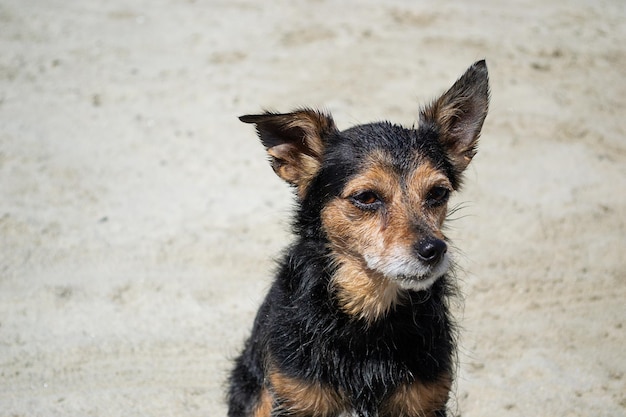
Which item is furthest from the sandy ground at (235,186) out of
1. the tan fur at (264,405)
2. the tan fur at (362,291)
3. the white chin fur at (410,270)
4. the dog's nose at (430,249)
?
the dog's nose at (430,249)

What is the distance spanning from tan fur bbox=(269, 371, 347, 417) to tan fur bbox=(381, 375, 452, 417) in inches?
12.1

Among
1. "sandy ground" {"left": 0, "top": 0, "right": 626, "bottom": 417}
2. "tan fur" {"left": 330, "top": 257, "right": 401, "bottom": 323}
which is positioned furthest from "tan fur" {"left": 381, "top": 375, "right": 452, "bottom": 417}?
"sandy ground" {"left": 0, "top": 0, "right": 626, "bottom": 417}

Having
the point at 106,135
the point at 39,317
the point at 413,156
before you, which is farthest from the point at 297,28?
the point at 413,156

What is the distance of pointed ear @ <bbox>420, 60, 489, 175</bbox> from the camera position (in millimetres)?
4312

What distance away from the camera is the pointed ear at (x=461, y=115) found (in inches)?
170

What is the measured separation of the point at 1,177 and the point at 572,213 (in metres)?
5.82

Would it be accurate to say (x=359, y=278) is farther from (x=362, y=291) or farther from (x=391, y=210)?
(x=391, y=210)

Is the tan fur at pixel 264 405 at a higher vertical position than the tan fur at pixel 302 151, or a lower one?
lower

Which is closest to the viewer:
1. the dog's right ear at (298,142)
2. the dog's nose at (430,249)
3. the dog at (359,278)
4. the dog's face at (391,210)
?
the dog's nose at (430,249)

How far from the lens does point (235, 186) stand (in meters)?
7.64

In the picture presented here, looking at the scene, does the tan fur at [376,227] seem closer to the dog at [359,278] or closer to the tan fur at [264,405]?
the dog at [359,278]

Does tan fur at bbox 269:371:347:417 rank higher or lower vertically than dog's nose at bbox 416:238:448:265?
lower

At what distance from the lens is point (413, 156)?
417 cm

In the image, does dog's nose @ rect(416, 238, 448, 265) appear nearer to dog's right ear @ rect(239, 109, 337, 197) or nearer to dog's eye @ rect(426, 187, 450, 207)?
dog's eye @ rect(426, 187, 450, 207)
